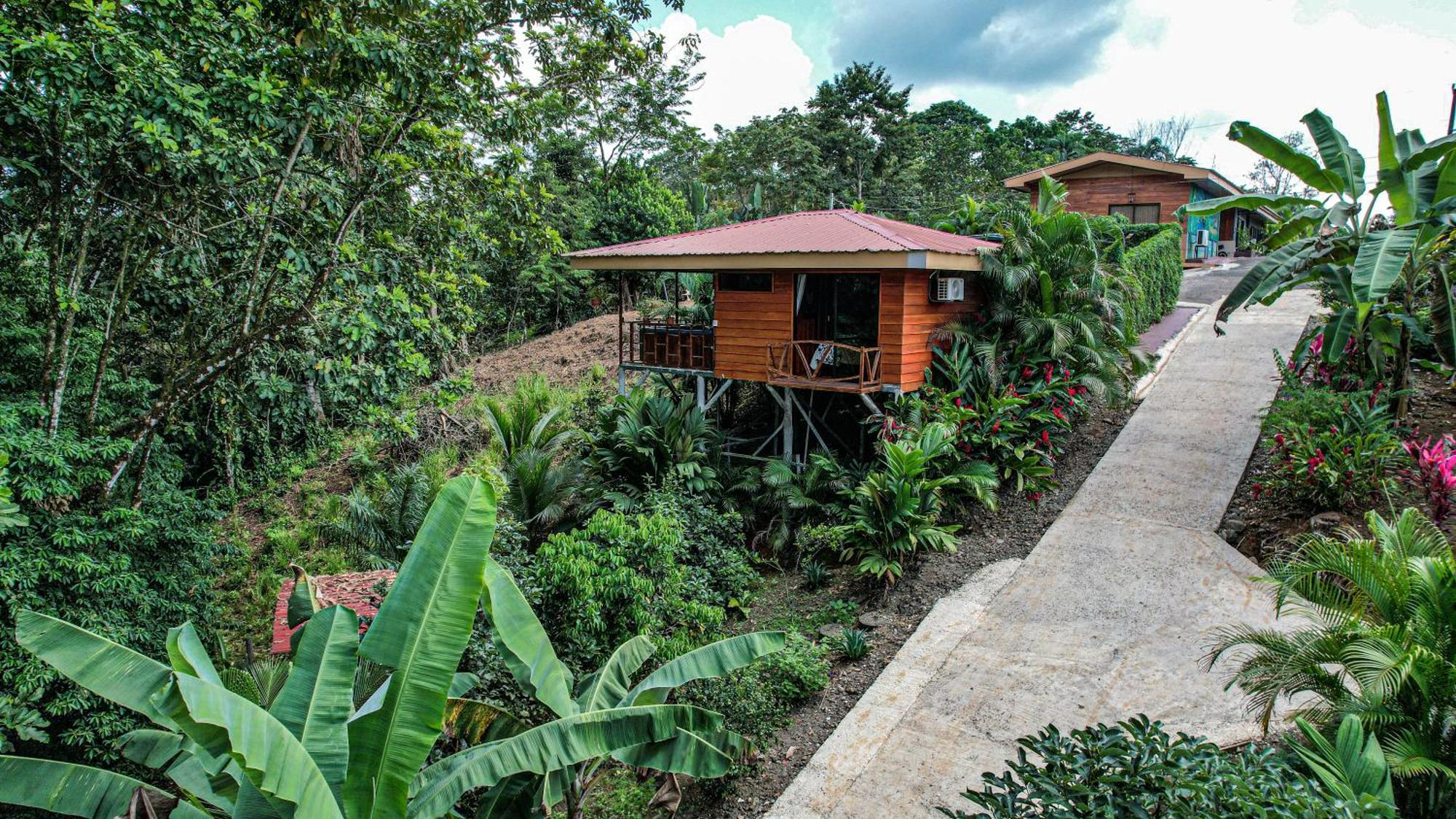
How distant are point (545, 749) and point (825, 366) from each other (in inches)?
381

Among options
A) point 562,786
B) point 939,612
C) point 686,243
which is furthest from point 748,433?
point 562,786

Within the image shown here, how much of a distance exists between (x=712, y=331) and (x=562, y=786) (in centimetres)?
962

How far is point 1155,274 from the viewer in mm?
→ 18266

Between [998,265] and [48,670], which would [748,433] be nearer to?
[998,265]

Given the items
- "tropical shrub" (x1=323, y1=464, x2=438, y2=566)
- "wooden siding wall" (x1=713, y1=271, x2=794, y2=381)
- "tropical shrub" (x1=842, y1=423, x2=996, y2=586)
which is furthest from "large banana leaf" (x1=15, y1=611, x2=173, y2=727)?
"wooden siding wall" (x1=713, y1=271, x2=794, y2=381)

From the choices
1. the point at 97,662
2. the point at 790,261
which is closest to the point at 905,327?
the point at 790,261

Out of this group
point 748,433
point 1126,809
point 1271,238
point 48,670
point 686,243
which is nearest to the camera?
A: point 1126,809

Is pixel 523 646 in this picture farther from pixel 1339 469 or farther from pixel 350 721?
pixel 1339 469

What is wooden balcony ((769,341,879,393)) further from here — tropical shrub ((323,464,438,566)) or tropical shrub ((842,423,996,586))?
tropical shrub ((323,464,438,566))

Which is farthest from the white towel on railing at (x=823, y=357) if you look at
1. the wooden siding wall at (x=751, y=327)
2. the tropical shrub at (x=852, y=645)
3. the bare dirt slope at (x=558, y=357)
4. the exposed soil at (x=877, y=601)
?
the bare dirt slope at (x=558, y=357)

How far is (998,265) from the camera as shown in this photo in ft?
41.3

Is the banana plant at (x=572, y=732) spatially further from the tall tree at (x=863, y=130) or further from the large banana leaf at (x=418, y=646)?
the tall tree at (x=863, y=130)

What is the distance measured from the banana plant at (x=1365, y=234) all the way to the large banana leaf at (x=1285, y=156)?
0.5 inches

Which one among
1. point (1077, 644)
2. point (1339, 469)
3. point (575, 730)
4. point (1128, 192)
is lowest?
point (1077, 644)
